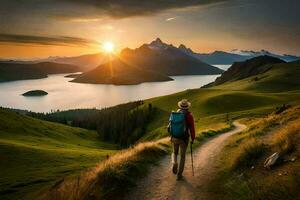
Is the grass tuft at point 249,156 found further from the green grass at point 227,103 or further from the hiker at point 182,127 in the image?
the green grass at point 227,103

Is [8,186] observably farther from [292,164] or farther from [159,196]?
[292,164]

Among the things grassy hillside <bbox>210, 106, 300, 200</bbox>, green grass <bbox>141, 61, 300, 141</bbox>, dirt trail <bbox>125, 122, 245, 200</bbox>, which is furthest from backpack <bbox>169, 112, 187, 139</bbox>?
green grass <bbox>141, 61, 300, 141</bbox>

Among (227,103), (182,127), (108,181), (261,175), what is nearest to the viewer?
(261,175)

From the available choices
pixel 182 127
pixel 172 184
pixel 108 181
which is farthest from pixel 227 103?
pixel 108 181

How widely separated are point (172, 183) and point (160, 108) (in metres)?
149

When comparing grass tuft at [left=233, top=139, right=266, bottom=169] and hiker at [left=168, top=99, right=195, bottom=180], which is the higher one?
hiker at [left=168, top=99, right=195, bottom=180]

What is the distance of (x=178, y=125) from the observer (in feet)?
50.8

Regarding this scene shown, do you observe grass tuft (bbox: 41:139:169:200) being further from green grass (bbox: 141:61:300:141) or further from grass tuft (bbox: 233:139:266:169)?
green grass (bbox: 141:61:300:141)

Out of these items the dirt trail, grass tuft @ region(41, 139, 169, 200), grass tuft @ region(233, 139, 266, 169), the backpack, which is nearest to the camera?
grass tuft @ region(41, 139, 169, 200)

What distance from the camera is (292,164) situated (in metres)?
12.7

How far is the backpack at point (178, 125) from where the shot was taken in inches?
605

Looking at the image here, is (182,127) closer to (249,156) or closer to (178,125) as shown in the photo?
(178,125)

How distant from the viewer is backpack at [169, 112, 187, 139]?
1538cm

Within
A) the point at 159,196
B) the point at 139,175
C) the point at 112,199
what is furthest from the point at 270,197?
the point at 139,175
